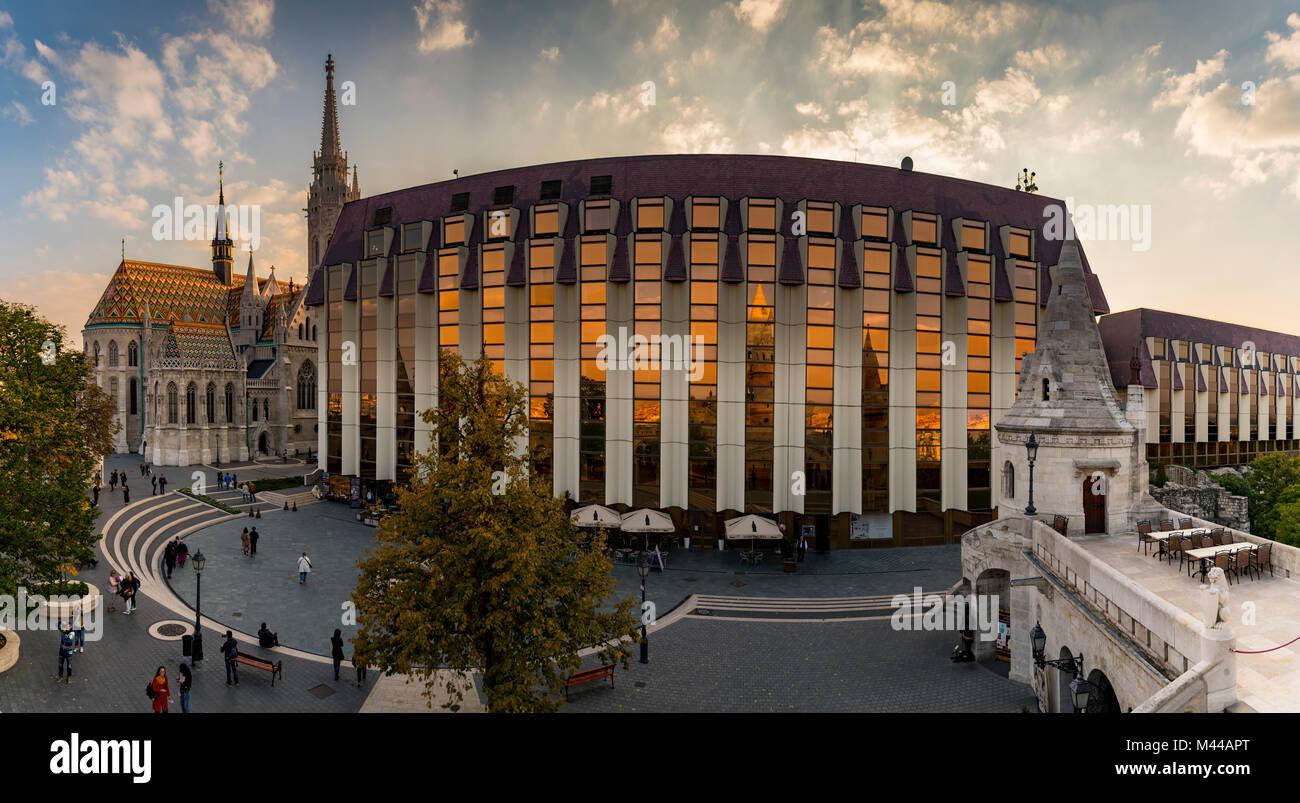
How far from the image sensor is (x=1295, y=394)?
5141 cm

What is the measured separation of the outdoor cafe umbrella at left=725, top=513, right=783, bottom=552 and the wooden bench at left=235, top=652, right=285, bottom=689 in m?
17.8

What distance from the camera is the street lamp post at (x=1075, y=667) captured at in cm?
1088

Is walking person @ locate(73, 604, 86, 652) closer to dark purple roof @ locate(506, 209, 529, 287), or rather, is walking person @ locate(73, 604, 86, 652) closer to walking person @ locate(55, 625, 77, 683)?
walking person @ locate(55, 625, 77, 683)

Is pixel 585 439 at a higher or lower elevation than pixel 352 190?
lower

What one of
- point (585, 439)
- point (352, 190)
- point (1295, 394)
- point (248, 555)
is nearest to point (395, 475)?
point (248, 555)

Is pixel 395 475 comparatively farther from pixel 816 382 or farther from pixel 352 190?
pixel 352 190

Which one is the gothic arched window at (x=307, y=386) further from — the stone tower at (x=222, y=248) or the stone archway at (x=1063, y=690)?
the stone archway at (x=1063, y=690)

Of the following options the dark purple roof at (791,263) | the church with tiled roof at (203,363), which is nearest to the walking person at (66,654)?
the dark purple roof at (791,263)

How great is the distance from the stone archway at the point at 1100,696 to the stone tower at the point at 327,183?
8398cm

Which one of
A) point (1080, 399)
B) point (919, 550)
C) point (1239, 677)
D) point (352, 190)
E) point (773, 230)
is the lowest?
point (919, 550)

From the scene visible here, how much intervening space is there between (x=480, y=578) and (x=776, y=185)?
27.4 metres

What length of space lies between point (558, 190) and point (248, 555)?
25.2 meters

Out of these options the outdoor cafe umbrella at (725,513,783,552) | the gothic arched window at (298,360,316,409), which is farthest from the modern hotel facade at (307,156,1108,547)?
the gothic arched window at (298,360,316,409)
